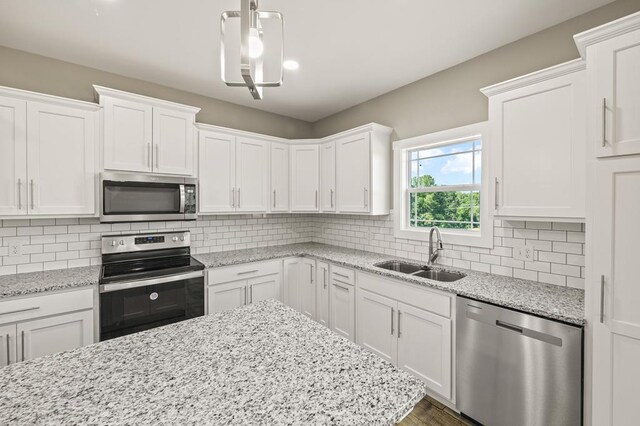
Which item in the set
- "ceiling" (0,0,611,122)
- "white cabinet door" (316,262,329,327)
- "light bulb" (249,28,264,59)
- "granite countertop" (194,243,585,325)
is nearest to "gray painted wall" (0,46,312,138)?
"ceiling" (0,0,611,122)

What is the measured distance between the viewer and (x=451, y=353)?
204 centimetres

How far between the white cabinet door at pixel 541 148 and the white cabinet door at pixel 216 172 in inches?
99.3

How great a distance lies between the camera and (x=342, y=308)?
295 cm

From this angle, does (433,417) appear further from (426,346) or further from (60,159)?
(60,159)

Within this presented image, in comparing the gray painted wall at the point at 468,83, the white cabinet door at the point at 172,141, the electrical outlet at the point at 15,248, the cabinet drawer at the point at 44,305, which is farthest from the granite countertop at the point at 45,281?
the gray painted wall at the point at 468,83

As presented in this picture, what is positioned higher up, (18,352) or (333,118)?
(333,118)

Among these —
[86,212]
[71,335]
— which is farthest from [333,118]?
[71,335]

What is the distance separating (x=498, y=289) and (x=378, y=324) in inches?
41.2

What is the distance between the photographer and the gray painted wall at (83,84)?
234cm

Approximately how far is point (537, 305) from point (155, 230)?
325 centimetres

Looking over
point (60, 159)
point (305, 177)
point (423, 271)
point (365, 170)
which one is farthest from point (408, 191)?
point (60, 159)

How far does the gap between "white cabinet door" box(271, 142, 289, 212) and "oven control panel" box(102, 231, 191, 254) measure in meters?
1.08

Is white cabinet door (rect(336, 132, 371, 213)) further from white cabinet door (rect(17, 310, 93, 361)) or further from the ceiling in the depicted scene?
white cabinet door (rect(17, 310, 93, 361))

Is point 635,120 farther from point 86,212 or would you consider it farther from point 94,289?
point 86,212
